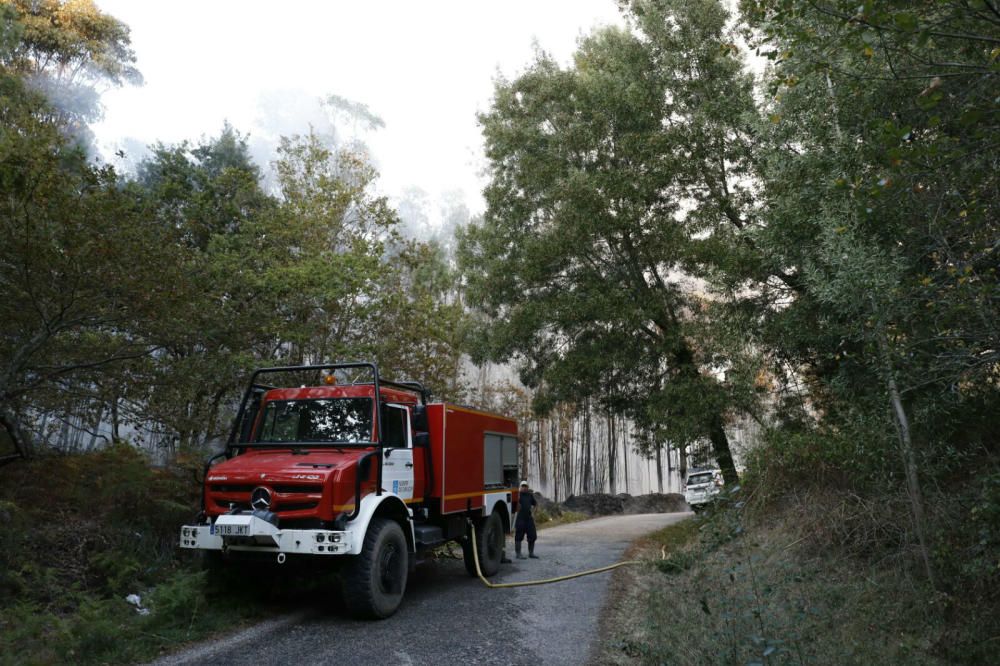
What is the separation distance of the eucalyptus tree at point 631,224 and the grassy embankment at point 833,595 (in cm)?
476

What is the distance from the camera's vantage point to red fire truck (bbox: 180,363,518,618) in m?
6.28

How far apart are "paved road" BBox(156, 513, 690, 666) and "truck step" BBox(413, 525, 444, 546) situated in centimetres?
74

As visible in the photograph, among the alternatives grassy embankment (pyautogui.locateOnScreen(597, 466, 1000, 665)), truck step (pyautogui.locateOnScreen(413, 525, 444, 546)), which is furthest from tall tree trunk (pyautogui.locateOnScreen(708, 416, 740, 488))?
truck step (pyautogui.locateOnScreen(413, 525, 444, 546))

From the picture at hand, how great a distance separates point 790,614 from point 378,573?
4167 mm

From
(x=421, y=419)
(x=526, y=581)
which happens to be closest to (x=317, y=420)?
(x=421, y=419)

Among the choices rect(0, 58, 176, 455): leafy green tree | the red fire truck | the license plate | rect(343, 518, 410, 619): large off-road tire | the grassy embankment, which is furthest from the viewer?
rect(0, 58, 176, 455): leafy green tree

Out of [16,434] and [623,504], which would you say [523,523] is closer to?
[16,434]

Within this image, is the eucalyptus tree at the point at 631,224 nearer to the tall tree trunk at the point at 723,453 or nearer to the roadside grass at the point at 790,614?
the tall tree trunk at the point at 723,453

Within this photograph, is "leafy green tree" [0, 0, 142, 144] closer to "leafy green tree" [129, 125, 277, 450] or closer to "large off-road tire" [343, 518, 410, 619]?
"leafy green tree" [129, 125, 277, 450]

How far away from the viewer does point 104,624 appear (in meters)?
5.30

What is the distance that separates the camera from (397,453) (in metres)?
7.71

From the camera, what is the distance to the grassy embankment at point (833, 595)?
16.9 ft

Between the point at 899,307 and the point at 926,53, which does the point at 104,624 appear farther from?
the point at 926,53

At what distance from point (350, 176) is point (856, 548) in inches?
645
